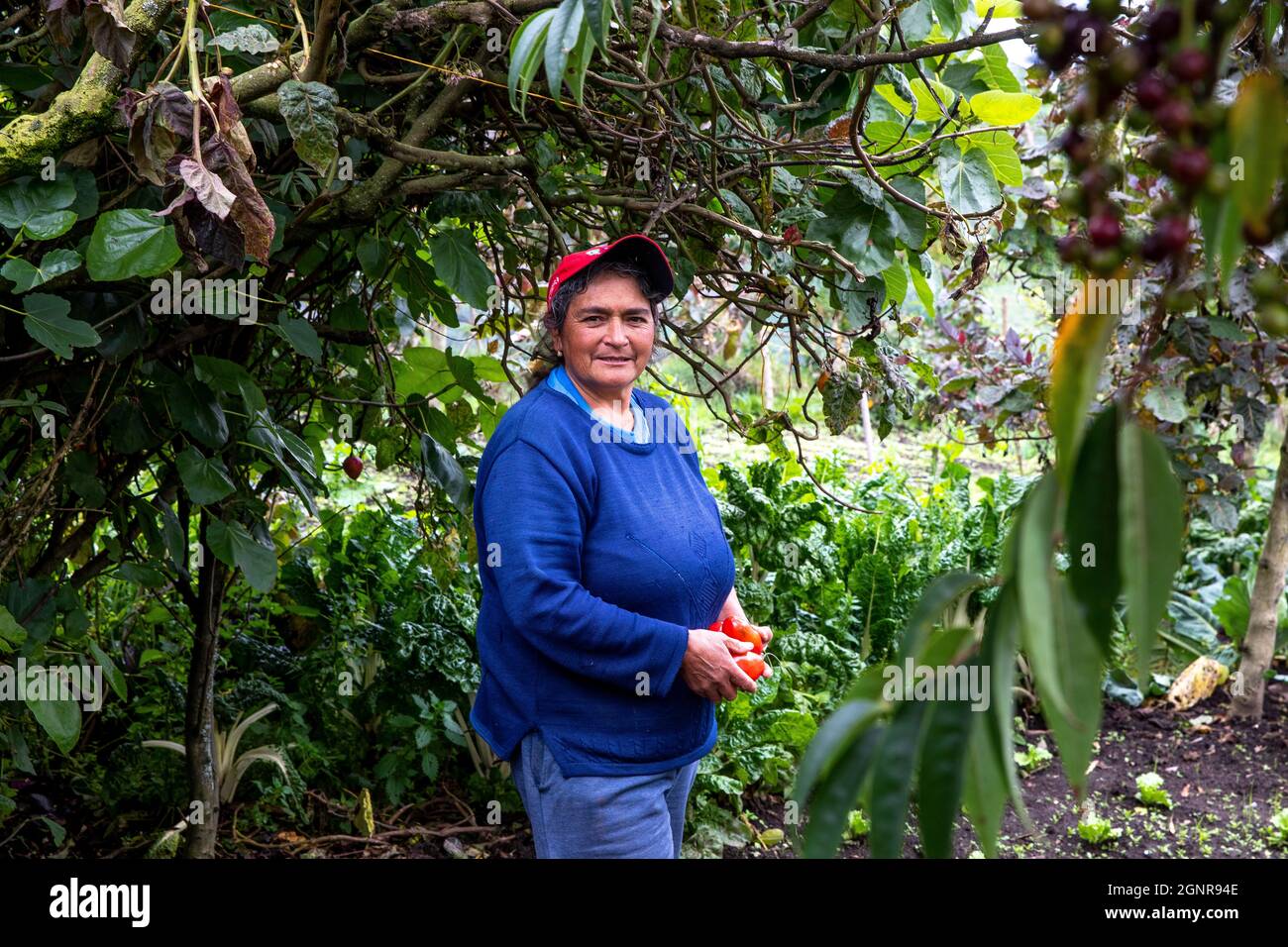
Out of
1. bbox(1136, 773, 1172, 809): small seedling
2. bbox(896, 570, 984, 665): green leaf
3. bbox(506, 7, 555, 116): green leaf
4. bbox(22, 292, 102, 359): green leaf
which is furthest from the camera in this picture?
bbox(1136, 773, 1172, 809): small seedling

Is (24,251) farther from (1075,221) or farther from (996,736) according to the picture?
(1075,221)

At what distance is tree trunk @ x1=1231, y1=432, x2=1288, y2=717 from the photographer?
3.88m

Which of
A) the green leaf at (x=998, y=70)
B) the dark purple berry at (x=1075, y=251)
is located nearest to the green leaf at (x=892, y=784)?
the dark purple berry at (x=1075, y=251)

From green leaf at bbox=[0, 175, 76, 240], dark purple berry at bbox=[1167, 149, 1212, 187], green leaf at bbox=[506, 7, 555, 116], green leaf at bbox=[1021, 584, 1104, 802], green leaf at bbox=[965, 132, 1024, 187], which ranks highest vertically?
green leaf at bbox=[965, 132, 1024, 187]

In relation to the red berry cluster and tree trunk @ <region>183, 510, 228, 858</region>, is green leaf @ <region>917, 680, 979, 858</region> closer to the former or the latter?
the red berry cluster

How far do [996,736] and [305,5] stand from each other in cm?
212

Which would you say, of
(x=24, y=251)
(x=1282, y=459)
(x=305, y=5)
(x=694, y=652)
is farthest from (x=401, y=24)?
(x=1282, y=459)

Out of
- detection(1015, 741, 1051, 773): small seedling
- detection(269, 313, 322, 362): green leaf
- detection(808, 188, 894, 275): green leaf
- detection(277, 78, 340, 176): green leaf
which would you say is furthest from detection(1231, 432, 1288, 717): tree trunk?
detection(277, 78, 340, 176): green leaf

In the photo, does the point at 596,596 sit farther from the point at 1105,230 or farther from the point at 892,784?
the point at 1105,230

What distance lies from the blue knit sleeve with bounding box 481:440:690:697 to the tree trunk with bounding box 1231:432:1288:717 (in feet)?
9.12

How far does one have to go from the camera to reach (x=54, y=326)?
1749 millimetres

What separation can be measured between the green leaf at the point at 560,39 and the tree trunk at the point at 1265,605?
145 inches

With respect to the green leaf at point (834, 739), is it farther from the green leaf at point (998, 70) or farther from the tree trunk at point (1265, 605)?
the tree trunk at point (1265, 605)

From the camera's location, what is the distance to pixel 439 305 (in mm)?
2785
